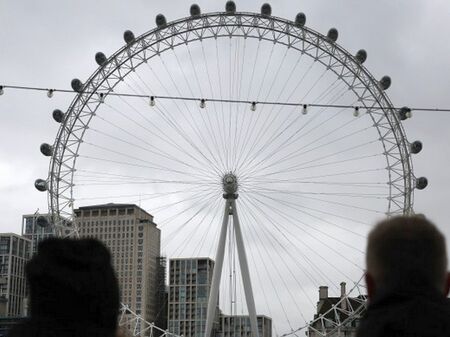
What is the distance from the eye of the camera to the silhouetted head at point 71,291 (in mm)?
2738

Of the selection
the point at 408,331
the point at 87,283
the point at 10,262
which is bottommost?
the point at 408,331

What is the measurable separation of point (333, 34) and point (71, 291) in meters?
33.8

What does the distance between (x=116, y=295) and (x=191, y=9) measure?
3372 cm

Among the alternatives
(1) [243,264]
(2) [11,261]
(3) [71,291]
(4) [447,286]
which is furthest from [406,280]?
(2) [11,261]

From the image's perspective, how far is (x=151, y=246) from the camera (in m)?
117

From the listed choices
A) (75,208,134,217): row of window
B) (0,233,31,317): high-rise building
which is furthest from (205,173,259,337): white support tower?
(0,233,31,317): high-rise building

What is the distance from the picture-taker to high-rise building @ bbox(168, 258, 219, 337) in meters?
126

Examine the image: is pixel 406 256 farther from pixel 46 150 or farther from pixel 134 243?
pixel 134 243

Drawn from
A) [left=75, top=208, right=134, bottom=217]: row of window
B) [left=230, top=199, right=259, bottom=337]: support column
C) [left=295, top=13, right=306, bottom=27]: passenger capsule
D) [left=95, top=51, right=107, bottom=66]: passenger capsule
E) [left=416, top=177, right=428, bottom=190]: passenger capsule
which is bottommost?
[left=230, top=199, right=259, bottom=337]: support column

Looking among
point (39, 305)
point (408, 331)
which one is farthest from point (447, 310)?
point (39, 305)

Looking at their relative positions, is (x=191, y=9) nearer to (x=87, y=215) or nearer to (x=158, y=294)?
(x=87, y=215)

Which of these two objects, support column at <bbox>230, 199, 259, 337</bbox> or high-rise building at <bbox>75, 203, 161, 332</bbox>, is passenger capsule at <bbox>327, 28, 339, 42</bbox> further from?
high-rise building at <bbox>75, 203, 161, 332</bbox>

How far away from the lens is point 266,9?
3584 cm

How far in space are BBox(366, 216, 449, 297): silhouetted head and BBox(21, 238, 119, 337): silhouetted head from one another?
0.95m
